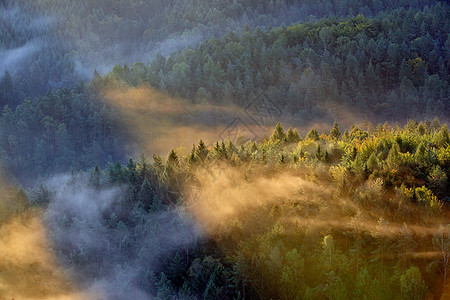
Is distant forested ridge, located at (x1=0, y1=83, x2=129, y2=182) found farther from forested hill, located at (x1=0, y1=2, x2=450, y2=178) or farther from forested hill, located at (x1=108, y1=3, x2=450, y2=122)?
forested hill, located at (x1=108, y1=3, x2=450, y2=122)

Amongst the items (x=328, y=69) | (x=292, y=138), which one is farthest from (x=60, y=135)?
(x=292, y=138)

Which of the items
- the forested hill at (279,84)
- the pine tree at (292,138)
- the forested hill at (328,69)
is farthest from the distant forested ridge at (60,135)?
the pine tree at (292,138)

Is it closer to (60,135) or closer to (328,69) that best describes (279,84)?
(328,69)

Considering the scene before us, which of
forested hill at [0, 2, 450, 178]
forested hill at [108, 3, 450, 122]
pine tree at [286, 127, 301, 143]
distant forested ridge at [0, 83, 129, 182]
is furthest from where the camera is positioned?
distant forested ridge at [0, 83, 129, 182]

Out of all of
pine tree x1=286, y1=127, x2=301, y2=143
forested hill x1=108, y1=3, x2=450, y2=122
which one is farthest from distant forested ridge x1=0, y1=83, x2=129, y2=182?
pine tree x1=286, y1=127, x2=301, y2=143

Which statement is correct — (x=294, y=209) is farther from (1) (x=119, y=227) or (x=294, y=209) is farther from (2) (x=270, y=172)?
(1) (x=119, y=227)

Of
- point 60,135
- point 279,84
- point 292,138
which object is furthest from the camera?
point 279,84

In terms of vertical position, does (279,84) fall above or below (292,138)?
above

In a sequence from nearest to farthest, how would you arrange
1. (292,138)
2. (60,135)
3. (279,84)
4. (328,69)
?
(292,138), (60,135), (328,69), (279,84)
